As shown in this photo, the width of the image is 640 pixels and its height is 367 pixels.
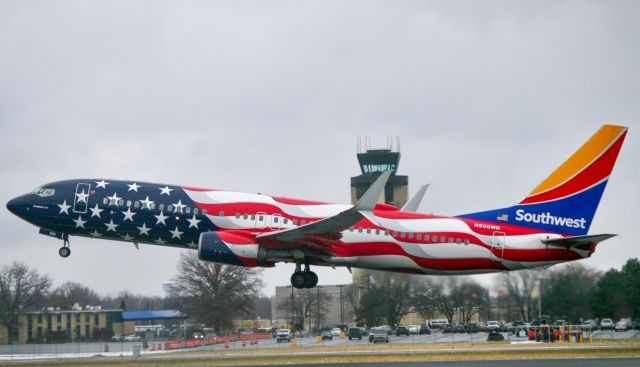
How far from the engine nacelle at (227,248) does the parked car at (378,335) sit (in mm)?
20729

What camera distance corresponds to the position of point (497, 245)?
51406mm

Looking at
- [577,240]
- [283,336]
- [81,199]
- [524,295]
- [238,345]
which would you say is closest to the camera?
[577,240]

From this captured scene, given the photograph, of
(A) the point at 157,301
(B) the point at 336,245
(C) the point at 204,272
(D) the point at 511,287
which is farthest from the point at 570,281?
(A) the point at 157,301

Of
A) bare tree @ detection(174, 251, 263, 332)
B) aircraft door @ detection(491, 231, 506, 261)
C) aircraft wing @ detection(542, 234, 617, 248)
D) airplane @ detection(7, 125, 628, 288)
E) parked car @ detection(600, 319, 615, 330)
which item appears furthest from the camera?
bare tree @ detection(174, 251, 263, 332)

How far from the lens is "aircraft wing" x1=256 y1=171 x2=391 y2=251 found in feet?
151

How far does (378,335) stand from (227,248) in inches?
895

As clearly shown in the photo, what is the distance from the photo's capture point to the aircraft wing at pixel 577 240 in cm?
4803

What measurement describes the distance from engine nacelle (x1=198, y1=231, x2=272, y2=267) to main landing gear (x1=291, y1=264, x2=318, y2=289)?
98.8 inches

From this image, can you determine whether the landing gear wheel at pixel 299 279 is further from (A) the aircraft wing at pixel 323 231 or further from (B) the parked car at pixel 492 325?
(B) the parked car at pixel 492 325

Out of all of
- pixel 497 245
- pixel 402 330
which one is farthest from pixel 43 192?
pixel 402 330

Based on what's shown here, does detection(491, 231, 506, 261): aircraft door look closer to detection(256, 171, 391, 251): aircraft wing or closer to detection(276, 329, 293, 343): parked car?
detection(256, 171, 391, 251): aircraft wing

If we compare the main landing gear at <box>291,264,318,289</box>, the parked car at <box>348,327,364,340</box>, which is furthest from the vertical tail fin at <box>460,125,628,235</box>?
the parked car at <box>348,327,364,340</box>

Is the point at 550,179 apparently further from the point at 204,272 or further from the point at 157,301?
the point at 157,301

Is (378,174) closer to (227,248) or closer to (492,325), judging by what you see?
(492,325)
